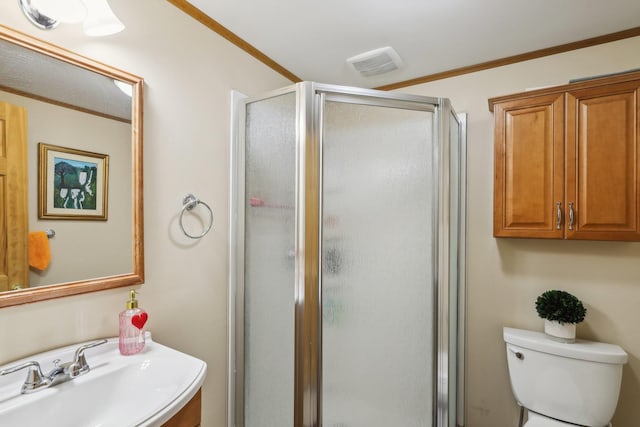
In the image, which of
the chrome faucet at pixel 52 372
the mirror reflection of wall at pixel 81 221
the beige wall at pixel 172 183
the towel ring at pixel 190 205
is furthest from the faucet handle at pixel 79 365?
the towel ring at pixel 190 205

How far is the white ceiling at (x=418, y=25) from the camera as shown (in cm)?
138

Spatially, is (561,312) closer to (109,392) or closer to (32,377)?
(109,392)

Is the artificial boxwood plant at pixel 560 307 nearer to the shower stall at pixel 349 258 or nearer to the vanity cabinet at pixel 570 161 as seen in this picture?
the vanity cabinet at pixel 570 161

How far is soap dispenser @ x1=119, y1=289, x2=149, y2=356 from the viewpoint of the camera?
1082 millimetres

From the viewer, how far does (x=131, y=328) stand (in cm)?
110

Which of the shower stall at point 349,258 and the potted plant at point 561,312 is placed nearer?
the shower stall at point 349,258

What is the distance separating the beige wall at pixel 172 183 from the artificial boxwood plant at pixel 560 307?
1633 millimetres

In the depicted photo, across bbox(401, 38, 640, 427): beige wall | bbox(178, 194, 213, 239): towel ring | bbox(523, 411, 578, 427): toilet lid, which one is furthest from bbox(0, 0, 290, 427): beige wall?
bbox(523, 411, 578, 427): toilet lid

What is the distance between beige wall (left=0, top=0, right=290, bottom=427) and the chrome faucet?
102 millimetres

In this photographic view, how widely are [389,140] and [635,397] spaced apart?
69.8 inches

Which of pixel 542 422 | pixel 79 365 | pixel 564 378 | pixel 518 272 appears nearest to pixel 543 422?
pixel 542 422

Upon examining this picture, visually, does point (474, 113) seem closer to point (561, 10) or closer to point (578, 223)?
point (561, 10)

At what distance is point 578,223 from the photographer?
4.91 ft

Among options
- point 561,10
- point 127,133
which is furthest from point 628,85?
point 127,133
